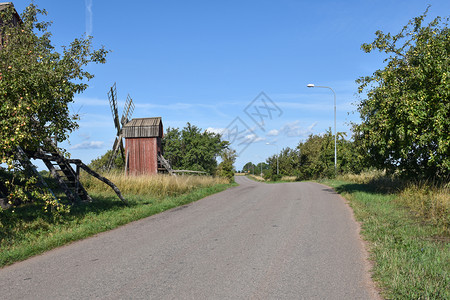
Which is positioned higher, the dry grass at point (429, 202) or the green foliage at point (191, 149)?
the green foliage at point (191, 149)

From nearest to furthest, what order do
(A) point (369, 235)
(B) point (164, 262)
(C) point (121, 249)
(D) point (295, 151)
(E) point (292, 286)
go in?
(E) point (292, 286) → (B) point (164, 262) → (C) point (121, 249) → (A) point (369, 235) → (D) point (295, 151)

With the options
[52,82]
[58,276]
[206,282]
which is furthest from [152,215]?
[206,282]

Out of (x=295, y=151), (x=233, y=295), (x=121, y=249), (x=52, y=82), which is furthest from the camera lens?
(x=295, y=151)

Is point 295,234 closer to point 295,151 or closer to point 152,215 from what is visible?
point 152,215

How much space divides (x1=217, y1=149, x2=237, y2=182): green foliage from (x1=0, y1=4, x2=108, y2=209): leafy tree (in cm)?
3237

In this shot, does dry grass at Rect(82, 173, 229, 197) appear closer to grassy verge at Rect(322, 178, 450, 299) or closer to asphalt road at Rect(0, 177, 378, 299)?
asphalt road at Rect(0, 177, 378, 299)

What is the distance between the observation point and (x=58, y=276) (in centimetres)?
532

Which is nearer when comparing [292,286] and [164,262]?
[292,286]

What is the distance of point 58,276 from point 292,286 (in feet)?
12.3

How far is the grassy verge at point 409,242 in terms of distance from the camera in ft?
14.5

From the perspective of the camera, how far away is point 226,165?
141ft

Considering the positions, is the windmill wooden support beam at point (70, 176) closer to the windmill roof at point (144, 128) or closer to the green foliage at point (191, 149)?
the windmill roof at point (144, 128)

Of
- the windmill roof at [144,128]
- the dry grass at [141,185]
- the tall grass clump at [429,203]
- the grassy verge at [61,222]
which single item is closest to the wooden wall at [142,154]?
the windmill roof at [144,128]

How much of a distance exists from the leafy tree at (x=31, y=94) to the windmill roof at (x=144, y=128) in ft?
56.2
